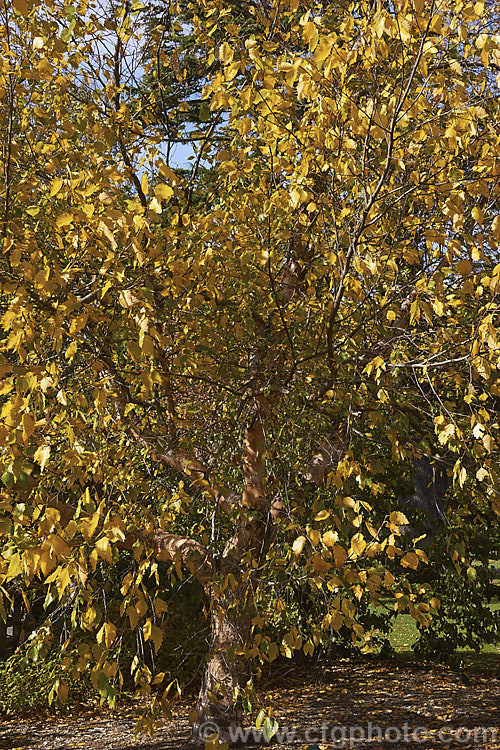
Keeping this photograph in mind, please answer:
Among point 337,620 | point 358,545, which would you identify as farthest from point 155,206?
point 337,620

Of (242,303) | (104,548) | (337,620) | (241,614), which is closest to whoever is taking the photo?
(104,548)

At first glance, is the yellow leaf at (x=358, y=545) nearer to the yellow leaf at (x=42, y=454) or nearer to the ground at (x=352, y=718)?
the yellow leaf at (x=42, y=454)

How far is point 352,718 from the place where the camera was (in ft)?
18.0

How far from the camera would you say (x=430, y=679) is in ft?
22.5

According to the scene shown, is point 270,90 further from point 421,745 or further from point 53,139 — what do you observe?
point 421,745

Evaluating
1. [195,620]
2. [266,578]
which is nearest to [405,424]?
[266,578]

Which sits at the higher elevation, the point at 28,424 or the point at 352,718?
the point at 28,424

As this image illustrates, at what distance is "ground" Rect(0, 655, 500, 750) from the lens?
5.00 metres

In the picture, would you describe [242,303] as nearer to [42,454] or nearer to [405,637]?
[42,454]

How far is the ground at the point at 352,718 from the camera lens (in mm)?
4996

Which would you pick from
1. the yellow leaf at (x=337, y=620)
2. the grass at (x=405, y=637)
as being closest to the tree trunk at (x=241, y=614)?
the yellow leaf at (x=337, y=620)

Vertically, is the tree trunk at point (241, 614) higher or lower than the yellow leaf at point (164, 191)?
lower

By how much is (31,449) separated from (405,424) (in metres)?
1.77

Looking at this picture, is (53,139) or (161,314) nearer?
(53,139)
